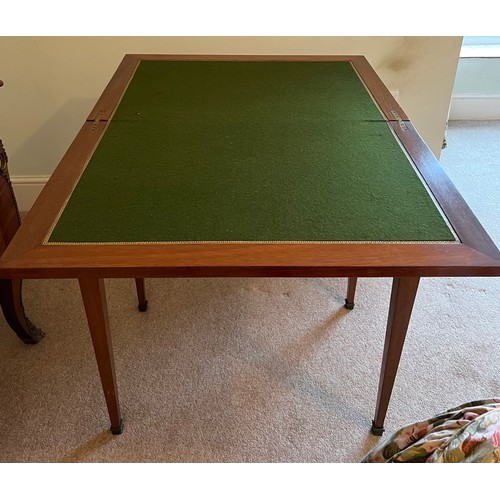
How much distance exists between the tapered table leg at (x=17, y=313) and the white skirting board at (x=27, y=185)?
0.86m

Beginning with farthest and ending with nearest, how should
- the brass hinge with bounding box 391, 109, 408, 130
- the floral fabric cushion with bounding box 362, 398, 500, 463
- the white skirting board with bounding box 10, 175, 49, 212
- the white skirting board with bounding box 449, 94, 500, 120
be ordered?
the white skirting board with bounding box 449, 94, 500, 120 < the white skirting board with bounding box 10, 175, 49, 212 < the brass hinge with bounding box 391, 109, 408, 130 < the floral fabric cushion with bounding box 362, 398, 500, 463

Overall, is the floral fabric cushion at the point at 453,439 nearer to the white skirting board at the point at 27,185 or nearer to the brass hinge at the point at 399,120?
the brass hinge at the point at 399,120

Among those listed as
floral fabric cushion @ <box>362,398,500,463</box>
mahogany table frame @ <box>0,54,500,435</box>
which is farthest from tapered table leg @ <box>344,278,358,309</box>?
floral fabric cushion @ <box>362,398,500,463</box>

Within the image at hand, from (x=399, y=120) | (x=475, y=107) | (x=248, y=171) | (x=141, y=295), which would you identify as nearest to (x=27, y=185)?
(x=141, y=295)

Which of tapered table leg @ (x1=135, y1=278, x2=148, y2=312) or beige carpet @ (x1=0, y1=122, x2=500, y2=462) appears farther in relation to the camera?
tapered table leg @ (x1=135, y1=278, x2=148, y2=312)

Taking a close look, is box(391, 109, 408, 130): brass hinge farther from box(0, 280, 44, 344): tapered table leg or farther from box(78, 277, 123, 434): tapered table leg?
box(0, 280, 44, 344): tapered table leg

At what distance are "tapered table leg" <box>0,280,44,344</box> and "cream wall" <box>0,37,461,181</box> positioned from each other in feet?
2.97

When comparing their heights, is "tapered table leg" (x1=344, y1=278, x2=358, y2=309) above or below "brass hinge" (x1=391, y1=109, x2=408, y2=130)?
below

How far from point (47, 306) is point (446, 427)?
57.3 inches

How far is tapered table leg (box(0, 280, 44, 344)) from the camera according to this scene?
1566mm

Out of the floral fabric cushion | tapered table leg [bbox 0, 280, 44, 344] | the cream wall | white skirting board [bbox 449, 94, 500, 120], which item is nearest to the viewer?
the floral fabric cushion

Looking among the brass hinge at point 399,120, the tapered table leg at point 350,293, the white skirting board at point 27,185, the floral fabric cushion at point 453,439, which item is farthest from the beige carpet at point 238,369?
the brass hinge at point 399,120

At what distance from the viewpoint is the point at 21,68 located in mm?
2141

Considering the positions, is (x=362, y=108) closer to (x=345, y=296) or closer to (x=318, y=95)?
(x=318, y=95)
